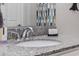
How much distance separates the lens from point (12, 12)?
144cm

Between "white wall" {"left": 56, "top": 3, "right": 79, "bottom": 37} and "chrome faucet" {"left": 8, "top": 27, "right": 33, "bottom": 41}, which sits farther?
"white wall" {"left": 56, "top": 3, "right": 79, "bottom": 37}

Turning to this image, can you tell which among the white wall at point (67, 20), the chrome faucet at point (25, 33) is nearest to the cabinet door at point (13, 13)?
the chrome faucet at point (25, 33)

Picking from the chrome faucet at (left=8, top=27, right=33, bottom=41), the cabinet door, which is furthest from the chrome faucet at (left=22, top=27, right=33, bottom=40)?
the cabinet door

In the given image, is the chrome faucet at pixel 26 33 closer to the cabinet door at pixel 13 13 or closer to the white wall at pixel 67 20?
the cabinet door at pixel 13 13

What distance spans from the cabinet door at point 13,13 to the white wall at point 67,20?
0.43m

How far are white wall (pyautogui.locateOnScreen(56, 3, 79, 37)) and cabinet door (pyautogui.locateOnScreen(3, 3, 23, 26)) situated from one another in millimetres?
433

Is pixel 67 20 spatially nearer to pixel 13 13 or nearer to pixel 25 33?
pixel 25 33

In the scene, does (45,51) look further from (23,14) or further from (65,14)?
(65,14)

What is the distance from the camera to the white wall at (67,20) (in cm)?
163

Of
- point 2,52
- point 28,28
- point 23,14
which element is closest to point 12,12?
point 23,14

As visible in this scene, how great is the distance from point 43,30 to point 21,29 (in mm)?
272

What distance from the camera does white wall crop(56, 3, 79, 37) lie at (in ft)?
5.35

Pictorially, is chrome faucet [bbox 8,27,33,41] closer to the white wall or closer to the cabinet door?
the cabinet door

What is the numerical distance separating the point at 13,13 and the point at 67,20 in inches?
24.9
